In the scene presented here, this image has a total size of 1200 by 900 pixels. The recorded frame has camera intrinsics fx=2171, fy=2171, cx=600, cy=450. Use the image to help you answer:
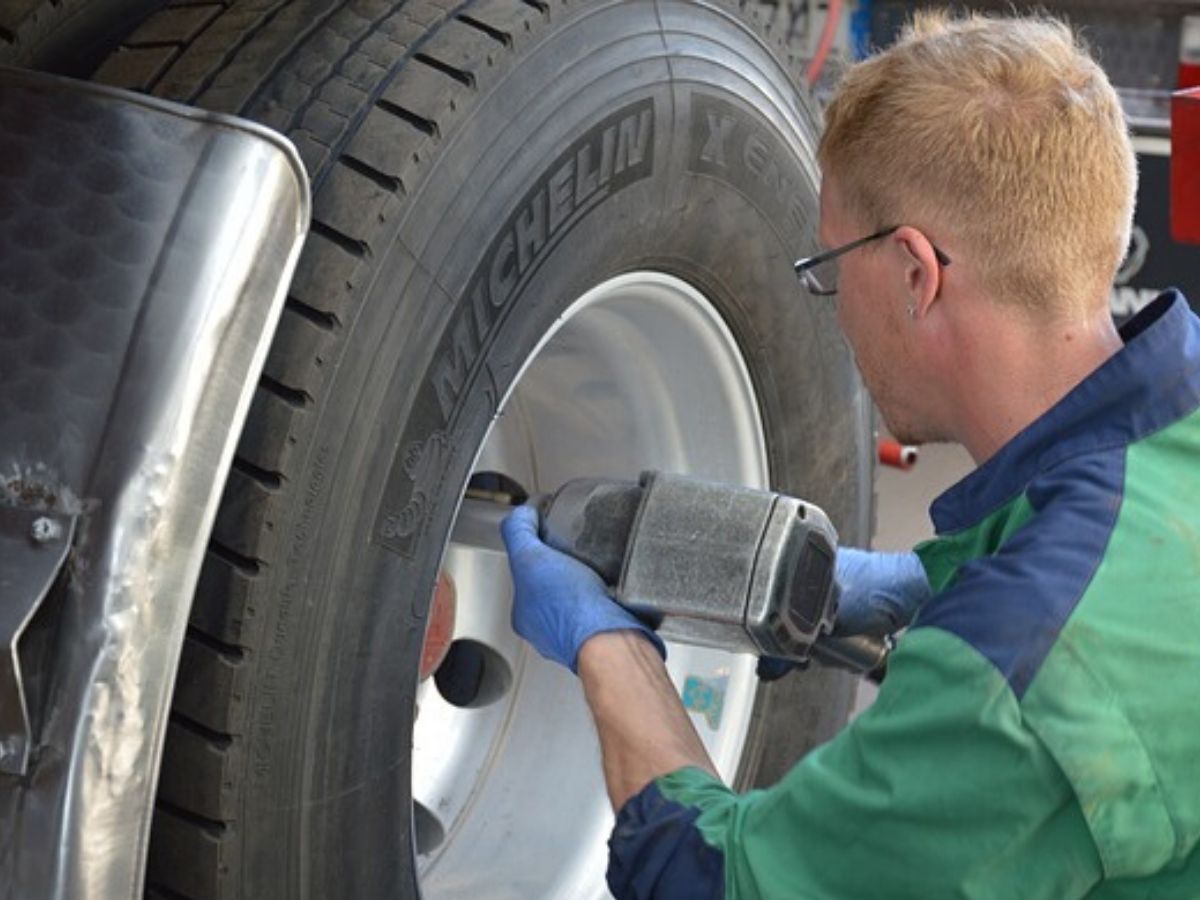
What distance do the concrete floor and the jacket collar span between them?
2459mm

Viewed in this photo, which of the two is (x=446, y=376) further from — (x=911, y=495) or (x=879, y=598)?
(x=911, y=495)

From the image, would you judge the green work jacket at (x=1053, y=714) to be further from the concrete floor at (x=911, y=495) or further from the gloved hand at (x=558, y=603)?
the concrete floor at (x=911, y=495)

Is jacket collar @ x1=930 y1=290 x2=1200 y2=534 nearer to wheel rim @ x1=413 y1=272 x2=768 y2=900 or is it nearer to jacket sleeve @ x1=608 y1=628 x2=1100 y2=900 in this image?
jacket sleeve @ x1=608 y1=628 x2=1100 y2=900

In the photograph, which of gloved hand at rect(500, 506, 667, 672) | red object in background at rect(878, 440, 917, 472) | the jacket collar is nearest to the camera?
the jacket collar

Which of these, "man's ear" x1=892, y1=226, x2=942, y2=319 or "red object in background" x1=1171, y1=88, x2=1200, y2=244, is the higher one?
"red object in background" x1=1171, y1=88, x2=1200, y2=244

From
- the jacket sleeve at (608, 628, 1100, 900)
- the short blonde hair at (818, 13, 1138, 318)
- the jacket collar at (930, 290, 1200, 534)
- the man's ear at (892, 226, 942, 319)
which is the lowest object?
the jacket sleeve at (608, 628, 1100, 900)

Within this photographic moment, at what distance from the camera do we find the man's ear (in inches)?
73.2

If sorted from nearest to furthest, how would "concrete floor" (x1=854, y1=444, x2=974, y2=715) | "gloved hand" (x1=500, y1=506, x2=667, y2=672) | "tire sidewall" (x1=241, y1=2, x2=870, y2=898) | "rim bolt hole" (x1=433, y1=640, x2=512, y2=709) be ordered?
"tire sidewall" (x1=241, y1=2, x2=870, y2=898)
"gloved hand" (x1=500, y1=506, x2=667, y2=672)
"rim bolt hole" (x1=433, y1=640, x2=512, y2=709)
"concrete floor" (x1=854, y1=444, x2=974, y2=715)

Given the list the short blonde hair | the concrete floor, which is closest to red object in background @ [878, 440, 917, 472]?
the concrete floor

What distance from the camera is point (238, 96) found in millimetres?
1981

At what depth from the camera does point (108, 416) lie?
1.72m

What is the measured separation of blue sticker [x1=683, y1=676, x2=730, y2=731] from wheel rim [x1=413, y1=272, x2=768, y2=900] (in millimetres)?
209

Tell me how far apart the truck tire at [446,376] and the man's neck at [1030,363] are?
501mm

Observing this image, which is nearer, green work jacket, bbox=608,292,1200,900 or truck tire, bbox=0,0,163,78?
green work jacket, bbox=608,292,1200,900
